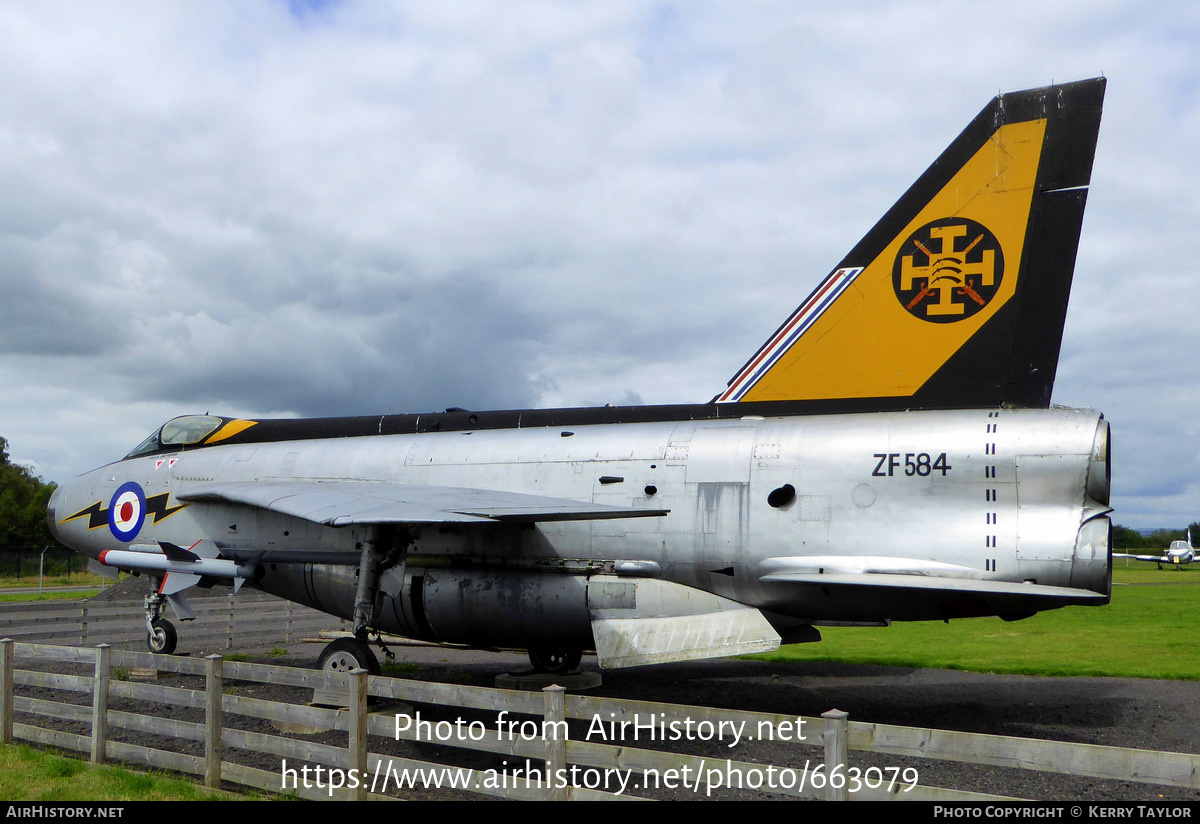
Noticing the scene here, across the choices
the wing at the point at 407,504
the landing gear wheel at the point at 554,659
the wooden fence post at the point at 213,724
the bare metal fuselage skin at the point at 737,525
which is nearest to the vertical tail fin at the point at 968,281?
the bare metal fuselage skin at the point at 737,525

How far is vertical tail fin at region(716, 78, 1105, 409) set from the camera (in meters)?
9.02

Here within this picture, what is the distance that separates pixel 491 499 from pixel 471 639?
6.42ft

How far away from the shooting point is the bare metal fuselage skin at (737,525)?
26.8 feet

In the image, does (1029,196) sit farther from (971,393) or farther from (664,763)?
(664,763)

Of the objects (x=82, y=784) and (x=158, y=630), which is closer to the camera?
(x=82, y=784)

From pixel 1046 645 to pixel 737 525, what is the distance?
10.5m

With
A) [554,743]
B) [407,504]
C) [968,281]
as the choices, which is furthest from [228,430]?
[968,281]

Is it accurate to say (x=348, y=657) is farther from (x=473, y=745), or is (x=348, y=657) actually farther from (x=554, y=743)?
(x=554, y=743)

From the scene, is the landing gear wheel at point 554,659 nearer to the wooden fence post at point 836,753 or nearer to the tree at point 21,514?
the wooden fence post at point 836,753

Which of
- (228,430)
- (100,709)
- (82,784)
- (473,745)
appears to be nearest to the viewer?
(473,745)

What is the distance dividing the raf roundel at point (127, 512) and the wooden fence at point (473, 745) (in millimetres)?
3449

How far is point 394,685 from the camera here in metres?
6.68

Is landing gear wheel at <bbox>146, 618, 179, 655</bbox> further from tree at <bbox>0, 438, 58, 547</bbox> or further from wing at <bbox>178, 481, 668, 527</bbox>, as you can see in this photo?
tree at <bbox>0, 438, 58, 547</bbox>

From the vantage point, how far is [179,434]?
13414mm
